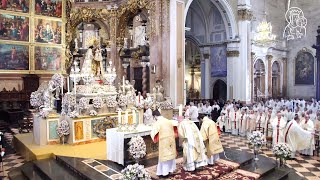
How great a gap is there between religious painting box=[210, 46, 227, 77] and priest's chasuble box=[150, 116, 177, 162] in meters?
16.2

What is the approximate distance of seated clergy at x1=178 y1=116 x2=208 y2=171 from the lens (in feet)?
21.8

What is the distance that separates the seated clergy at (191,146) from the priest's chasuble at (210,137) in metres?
0.30

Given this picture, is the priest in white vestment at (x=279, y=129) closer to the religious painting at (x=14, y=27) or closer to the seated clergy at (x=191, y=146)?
the seated clergy at (x=191, y=146)

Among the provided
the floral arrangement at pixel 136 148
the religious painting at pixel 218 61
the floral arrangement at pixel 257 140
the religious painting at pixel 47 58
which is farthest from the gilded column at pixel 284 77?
the floral arrangement at pixel 136 148

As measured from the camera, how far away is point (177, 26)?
1573cm

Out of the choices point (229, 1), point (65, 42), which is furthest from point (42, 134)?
point (229, 1)

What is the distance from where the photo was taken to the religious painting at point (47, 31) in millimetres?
16203

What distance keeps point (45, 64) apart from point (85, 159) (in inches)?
407

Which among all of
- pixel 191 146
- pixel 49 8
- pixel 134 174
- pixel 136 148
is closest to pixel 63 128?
pixel 136 148

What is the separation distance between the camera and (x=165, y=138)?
Answer: 21.4 feet

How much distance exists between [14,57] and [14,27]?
63.9 inches

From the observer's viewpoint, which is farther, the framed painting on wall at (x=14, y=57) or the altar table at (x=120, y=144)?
the framed painting on wall at (x=14, y=57)

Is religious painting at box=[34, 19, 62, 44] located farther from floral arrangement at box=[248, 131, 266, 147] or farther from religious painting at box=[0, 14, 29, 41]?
floral arrangement at box=[248, 131, 266, 147]

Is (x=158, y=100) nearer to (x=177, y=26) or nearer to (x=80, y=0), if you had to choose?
(x=177, y=26)
